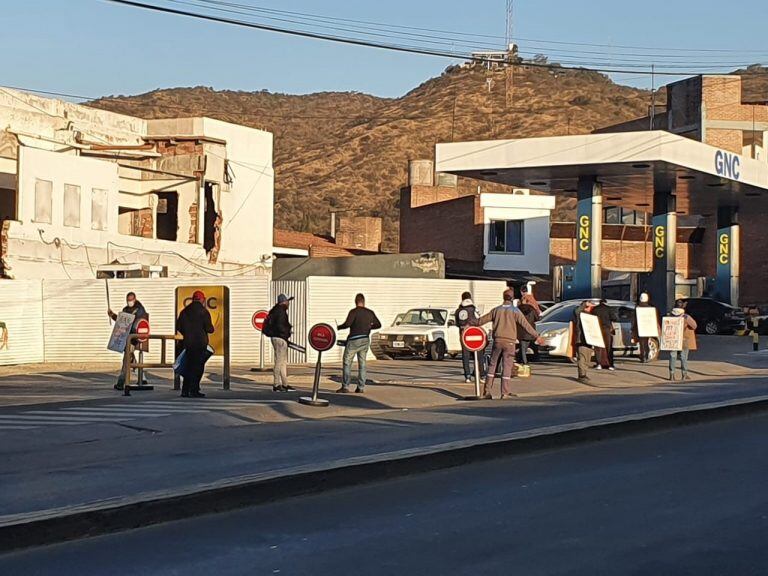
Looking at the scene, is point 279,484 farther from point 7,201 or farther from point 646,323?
point 7,201

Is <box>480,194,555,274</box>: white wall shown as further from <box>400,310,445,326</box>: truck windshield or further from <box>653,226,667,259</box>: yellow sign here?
<box>400,310,445,326</box>: truck windshield

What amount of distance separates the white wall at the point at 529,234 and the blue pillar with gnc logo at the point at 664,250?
50.3 ft

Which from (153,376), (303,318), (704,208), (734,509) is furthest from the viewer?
(704,208)

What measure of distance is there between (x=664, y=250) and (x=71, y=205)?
21286 mm

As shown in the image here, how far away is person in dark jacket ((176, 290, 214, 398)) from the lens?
19422mm

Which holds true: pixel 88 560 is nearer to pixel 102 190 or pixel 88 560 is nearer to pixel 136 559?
pixel 136 559

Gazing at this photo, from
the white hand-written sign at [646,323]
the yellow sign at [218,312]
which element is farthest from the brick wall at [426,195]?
the yellow sign at [218,312]

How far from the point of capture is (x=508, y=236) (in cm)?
5988

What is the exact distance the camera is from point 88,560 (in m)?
8.14

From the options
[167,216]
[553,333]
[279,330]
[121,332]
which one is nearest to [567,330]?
[553,333]

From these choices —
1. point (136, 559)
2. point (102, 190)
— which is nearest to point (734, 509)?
point (136, 559)

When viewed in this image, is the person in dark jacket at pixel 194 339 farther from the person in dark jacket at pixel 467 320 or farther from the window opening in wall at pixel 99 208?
the window opening in wall at pixel 99 208

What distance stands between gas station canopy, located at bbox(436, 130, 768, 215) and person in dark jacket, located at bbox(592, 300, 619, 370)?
11.8 m

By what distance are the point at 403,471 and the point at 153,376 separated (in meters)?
16.1
